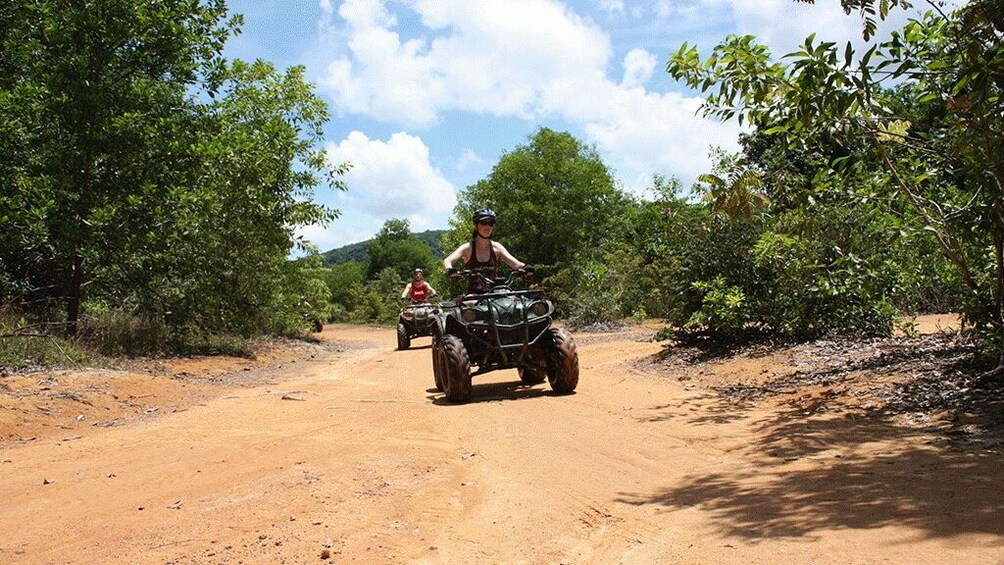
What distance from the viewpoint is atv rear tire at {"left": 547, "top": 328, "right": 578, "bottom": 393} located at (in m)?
8.72

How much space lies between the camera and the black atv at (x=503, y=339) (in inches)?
337

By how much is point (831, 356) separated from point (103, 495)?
8375 millimetres

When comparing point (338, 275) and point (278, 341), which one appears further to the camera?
point (338, 275)

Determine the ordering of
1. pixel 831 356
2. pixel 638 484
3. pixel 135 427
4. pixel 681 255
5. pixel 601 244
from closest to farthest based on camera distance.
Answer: pixel 638 484 < pixel 135 427 < pixel 831 356 < pixel 681 255 < pixel 601 244

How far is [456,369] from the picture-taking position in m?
8.38

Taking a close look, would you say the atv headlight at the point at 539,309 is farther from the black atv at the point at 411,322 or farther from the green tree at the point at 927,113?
the black atv at the point at 411,322

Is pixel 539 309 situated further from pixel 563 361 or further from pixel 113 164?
pixel 113 164

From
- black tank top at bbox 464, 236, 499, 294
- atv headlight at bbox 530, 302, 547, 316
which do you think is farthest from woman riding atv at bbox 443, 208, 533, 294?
atv headlight at bbox 530, 302, 547, 316

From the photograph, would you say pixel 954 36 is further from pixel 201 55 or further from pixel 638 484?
pixel 201 55

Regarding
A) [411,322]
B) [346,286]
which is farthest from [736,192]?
[346,286]

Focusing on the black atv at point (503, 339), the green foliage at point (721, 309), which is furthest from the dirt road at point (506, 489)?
the green foliage at point (721, 309)

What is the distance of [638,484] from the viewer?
4.95 m

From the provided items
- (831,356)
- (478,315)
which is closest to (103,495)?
(478,315)

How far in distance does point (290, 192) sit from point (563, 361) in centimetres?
1250
